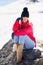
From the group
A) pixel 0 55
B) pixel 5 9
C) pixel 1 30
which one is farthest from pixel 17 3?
pixel 0 55

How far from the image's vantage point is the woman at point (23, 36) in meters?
4.60

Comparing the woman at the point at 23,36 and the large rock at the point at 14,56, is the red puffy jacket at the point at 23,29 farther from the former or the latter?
the large rock at the point at 14,56

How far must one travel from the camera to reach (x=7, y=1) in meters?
22.1

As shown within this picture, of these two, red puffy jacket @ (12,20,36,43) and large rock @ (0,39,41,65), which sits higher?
red puffy jacket @ (12,20,36,43)

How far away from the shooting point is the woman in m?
4.60

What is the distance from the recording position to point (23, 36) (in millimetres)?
4574

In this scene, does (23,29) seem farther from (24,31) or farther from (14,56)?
(14,56)

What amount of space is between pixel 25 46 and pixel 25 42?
0.38ft

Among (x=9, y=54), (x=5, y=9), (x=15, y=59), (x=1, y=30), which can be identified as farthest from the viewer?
(x=5, y=9)

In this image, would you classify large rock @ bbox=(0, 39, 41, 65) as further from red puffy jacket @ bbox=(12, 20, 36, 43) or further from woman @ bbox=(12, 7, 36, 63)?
red puffy jacket @ bbox=(12, 20, 36, 43)

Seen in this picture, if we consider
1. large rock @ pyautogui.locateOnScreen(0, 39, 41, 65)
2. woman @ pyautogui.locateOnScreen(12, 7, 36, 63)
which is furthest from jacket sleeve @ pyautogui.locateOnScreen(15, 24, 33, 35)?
large rock @ pyautogui.locateOnScreen(0, 39, 41, 65)

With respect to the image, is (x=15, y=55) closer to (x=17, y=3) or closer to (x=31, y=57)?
(x=31, y=57)

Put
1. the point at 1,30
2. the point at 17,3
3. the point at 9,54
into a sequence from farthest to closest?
the point at 17,3 < the point at 1,30 < the point at 9,54

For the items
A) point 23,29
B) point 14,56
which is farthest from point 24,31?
point 14,56
